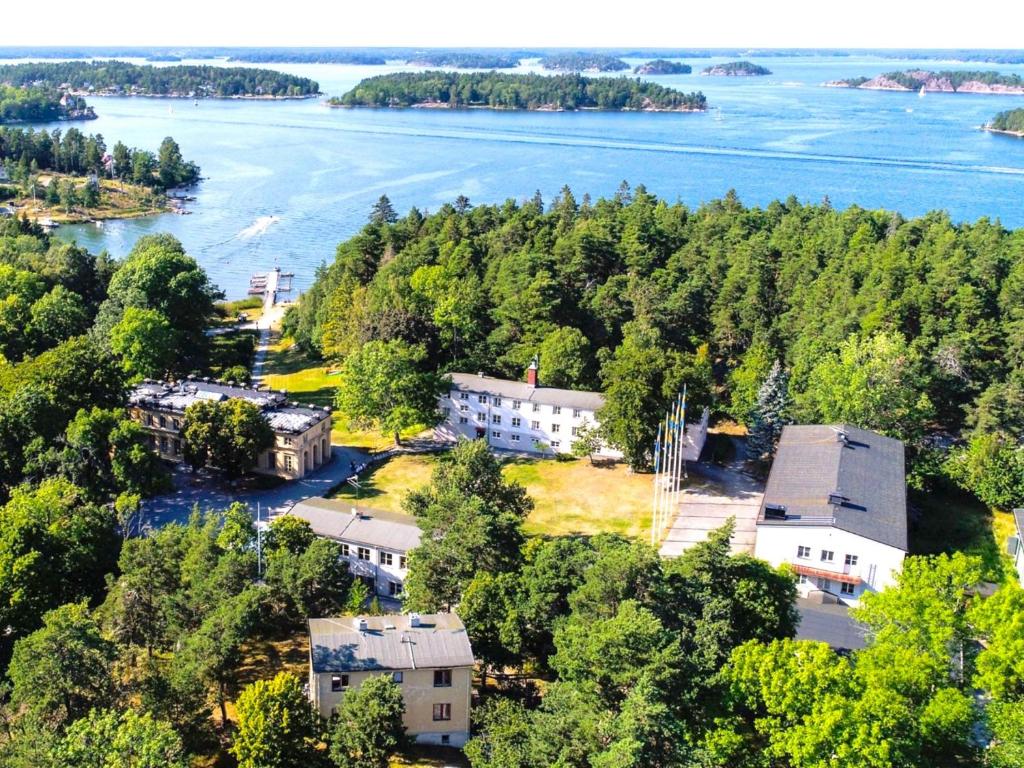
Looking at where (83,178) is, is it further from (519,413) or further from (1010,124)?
(1010,124)

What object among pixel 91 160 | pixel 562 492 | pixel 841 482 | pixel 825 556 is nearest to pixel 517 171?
pixel 91 160

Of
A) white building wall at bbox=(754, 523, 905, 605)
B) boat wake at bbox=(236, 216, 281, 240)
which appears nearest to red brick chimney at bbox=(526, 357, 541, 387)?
white building wall at bbox=(754, 523, 905, 605)

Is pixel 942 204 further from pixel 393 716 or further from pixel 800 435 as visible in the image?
pixel 393 716

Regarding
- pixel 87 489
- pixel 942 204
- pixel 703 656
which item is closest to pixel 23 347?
pixel 87 489

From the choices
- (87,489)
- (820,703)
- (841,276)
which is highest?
(841,276)

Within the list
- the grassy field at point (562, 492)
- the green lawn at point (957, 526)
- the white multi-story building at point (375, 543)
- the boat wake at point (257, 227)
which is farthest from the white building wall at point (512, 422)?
the boat wake at point (257, 227)

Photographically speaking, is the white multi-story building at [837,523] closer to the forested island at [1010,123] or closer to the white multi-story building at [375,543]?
the white multi-story building at [375,543]

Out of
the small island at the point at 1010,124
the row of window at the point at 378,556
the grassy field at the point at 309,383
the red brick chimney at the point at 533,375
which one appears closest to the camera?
the row of window at the point at 378,556
